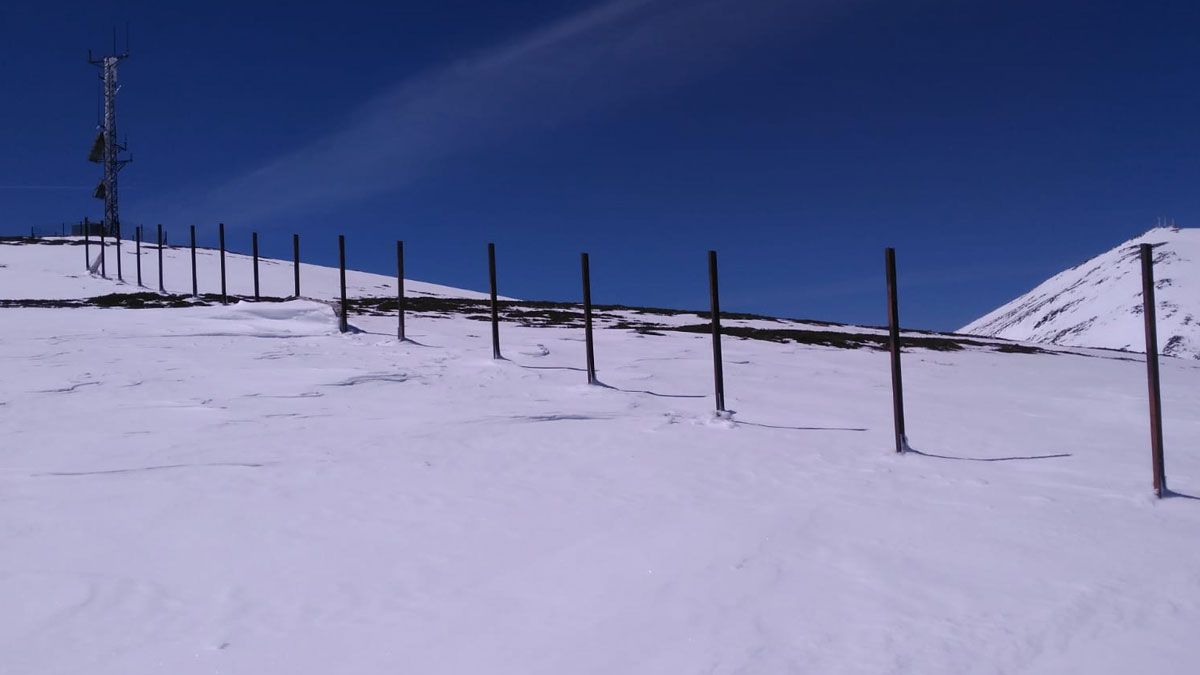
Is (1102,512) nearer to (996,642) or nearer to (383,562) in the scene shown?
(996,642)

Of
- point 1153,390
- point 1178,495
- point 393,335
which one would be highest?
point 393,335

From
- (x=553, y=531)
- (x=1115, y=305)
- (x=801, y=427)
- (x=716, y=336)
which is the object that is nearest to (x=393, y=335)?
(x=716, y=336)

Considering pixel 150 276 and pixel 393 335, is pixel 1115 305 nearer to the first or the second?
pixel 150 276

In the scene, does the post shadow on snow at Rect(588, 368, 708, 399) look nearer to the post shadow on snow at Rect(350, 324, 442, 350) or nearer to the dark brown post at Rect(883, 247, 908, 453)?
the dark brown post at Rect(883, 247, 908, 453)

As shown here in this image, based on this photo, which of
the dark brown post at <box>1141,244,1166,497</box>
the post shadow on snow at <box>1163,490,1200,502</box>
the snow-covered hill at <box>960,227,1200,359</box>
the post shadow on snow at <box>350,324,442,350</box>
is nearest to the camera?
the dark brown post at <box>1141,244,1166,497</box>

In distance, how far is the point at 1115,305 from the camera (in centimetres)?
13412

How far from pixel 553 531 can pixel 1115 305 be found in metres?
155

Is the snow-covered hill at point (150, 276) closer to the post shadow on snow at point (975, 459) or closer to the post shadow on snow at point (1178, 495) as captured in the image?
the post shadow on snow at point (975, 459)

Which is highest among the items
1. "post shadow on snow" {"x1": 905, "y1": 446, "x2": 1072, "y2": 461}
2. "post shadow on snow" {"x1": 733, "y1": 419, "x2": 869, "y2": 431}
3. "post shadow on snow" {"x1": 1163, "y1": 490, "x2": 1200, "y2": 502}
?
"post shadow on snow" {"x1": 733, "y1": 419, "x2": 869, "y2": 431}

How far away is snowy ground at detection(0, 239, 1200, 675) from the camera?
4848 millimetres

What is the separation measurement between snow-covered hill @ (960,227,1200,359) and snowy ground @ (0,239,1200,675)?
11334 centimetres

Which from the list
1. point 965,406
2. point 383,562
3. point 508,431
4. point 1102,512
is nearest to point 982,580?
point 1102,512

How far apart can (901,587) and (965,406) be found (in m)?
10.4

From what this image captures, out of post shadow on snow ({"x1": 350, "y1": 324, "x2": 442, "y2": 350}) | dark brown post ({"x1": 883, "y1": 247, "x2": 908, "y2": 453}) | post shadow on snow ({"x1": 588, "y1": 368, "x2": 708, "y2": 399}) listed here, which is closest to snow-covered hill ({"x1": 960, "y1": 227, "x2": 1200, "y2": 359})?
post shadow on snow ({"x1": 350, "y1": 324, "x2": 442, "y2": 350})
